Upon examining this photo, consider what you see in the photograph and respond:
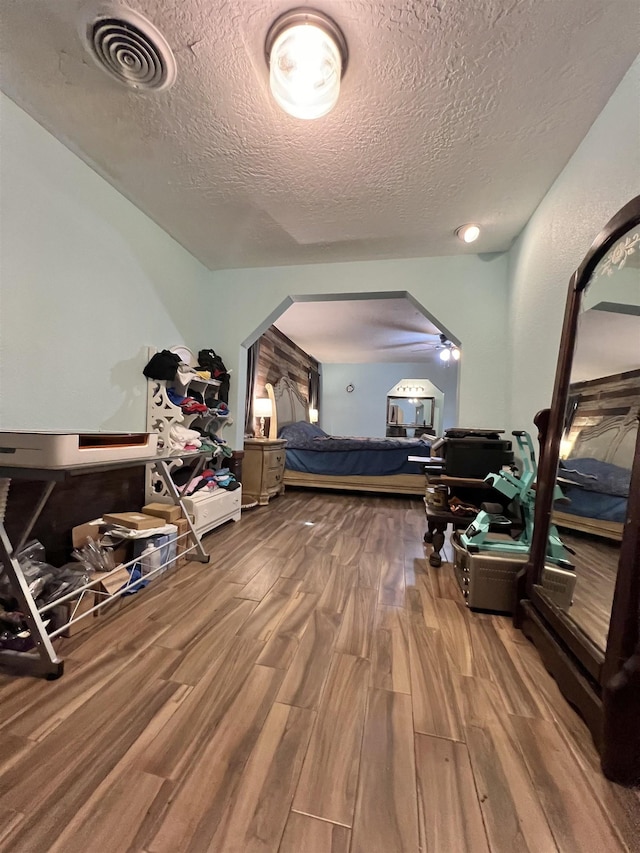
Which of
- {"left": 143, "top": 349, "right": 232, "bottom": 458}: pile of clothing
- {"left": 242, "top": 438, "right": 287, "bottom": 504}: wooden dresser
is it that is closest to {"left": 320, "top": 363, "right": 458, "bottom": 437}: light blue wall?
{"left": 242, "top": 438, "right": 287, "bottom": 504}: wooden dresser

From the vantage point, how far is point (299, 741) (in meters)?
0.84

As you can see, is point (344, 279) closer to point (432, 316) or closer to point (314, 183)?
point (432, 316)

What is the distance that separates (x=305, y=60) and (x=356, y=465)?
344cm

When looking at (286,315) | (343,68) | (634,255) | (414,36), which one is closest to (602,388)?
(634,255)

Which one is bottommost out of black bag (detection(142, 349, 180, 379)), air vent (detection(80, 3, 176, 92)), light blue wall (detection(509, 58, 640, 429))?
black bag (detection(142, 349, 180, 379))

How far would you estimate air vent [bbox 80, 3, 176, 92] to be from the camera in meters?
1.04

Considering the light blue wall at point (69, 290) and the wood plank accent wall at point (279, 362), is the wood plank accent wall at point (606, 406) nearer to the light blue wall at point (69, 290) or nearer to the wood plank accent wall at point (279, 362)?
the light blue wall at point (69, 290)

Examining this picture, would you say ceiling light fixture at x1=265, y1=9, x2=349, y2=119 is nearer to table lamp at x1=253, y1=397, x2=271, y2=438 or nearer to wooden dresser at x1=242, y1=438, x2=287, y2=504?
wooden dresser at x1=242, y1=438, x2=287, y2=504

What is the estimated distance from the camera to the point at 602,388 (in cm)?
109

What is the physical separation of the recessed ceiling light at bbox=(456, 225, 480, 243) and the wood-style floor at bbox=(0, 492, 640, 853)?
7.31 feet

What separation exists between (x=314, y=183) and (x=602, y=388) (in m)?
1.68

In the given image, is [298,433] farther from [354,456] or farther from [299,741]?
[299,741]

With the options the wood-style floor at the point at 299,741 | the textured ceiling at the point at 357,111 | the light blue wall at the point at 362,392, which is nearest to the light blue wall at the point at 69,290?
the textured ceiling at the point at 357,111

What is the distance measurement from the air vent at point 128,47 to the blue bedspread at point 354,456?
3308 millimetres
